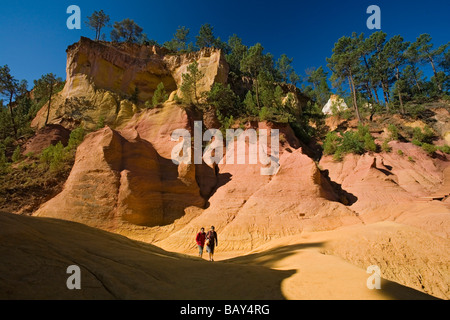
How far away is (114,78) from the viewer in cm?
3544

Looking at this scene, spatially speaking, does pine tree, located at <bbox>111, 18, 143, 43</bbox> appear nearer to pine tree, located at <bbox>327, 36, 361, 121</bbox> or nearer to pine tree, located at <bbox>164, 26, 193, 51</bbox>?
pine tree, located at <bbox>164, 26, 193, 51</bbox>

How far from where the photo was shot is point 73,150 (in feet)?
69.5

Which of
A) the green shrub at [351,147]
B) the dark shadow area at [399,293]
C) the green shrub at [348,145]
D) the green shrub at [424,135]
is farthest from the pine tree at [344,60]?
the dark shadow area at [399,293]

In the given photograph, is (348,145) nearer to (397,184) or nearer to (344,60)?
(397,184)

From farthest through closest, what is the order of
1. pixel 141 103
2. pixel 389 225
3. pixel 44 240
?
pixel 141 103, pixel 389 225, pixel 44 240

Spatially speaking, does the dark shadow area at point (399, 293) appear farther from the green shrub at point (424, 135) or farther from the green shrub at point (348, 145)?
the green shrub at point (424, 135)

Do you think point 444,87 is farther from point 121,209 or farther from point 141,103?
point 121,209

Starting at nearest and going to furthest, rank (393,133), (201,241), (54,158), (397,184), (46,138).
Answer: (201,241) → (397,184) → (54,158) → (46,138) → (393,133)

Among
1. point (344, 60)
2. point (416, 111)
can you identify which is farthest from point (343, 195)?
point (344, 60)

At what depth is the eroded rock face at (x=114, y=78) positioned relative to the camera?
102ft

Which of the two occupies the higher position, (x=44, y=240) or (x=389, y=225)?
(x=44, y=240)

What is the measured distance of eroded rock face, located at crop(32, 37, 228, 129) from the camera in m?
31.0
